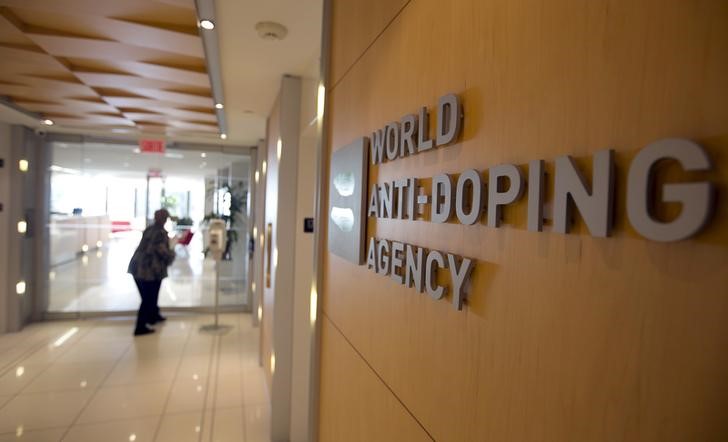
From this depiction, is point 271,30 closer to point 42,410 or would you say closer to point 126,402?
point 126,402

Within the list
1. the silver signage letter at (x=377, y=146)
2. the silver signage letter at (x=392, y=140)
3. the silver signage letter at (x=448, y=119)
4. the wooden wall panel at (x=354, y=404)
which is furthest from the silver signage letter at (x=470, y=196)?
the wooden wall panel at (x=354, y=404)

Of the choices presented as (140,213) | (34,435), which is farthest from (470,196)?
(140,213)

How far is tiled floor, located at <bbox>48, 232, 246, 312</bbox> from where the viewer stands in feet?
24.3

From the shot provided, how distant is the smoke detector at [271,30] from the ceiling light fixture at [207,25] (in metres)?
0.29

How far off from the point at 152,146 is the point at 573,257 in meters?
7.85

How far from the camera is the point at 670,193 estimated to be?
0.49 m

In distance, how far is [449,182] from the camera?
96 centimetres

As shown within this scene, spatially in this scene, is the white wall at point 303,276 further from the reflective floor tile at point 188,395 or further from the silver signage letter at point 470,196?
the silver signage letter at point 470,196

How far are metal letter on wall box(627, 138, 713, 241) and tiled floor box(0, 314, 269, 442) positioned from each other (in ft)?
13.3

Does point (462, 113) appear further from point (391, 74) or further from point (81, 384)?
point (81, 384)

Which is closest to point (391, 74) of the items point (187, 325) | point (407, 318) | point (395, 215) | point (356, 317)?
point (395, 215)

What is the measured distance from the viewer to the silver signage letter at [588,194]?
0.56 meters

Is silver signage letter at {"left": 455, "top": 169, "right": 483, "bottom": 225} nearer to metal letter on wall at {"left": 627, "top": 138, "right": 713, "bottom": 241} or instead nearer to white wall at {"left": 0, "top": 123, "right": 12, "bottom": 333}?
metal letter on wall at {"left": 627, "top": 138, "right": 713, "bottom": 241}

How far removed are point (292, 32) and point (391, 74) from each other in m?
1.77
